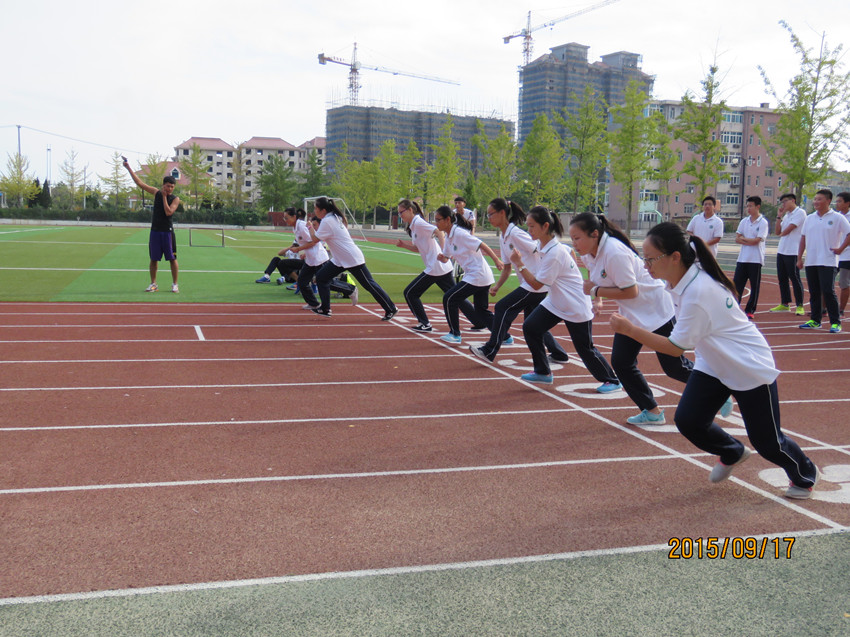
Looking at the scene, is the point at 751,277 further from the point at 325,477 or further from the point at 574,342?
the point at 325,477

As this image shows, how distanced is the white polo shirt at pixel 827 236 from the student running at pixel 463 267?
528cm

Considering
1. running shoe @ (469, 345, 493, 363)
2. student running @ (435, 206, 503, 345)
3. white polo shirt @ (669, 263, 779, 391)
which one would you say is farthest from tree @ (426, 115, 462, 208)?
white polo shirt @ (669, 263, 779, 391)

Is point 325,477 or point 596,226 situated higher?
point 596,226

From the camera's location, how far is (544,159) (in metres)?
47.8

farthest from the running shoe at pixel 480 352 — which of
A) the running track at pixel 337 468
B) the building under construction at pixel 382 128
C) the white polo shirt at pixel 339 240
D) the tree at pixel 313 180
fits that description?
the building under construction at pixel 382 128

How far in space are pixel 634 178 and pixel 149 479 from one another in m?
34.1

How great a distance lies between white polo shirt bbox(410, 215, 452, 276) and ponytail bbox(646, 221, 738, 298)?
254 inches

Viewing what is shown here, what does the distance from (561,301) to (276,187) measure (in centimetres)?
7888

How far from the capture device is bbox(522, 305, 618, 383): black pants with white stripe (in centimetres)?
711

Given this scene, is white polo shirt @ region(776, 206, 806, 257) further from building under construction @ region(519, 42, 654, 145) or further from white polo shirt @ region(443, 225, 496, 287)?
building under construction @ region(519, 42, 654, 145)

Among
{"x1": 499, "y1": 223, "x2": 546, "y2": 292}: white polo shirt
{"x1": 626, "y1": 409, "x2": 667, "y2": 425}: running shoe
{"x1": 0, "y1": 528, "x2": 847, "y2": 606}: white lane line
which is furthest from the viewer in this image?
{"x1": 499, "y1": 223, "x2": 546, "y2": 292}: white polo shirt

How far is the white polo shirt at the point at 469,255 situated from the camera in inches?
383
